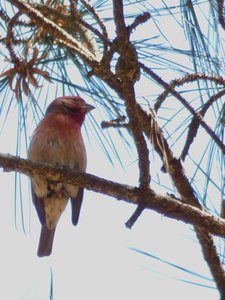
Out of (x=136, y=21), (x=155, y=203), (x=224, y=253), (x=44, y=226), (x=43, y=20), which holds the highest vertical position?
(x=43, y=20)

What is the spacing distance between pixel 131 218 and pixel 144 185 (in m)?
0.15

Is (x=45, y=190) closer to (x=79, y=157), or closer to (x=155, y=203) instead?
(x=79, y=157)

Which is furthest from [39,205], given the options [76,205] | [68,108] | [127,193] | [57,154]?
[127,193]

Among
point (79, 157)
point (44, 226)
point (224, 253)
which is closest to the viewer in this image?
point (224, 253)

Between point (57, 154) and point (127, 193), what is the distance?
190 centimetres

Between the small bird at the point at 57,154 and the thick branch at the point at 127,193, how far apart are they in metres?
1.59

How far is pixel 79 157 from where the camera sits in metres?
4.29

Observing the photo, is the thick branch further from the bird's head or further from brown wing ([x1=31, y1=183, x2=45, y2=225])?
the bird's head

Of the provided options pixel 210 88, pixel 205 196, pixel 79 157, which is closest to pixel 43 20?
pixel 210 88

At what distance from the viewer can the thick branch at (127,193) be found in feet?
7.64

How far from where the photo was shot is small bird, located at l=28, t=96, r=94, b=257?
424 cm

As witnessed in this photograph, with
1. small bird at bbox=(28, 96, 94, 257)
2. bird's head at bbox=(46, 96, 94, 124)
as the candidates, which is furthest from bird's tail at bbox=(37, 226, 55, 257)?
bird's head at bbox=(46, 96, 94, 124)

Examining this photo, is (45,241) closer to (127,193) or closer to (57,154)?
(57,154)

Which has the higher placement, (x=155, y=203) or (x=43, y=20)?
(x=43, y=20)
